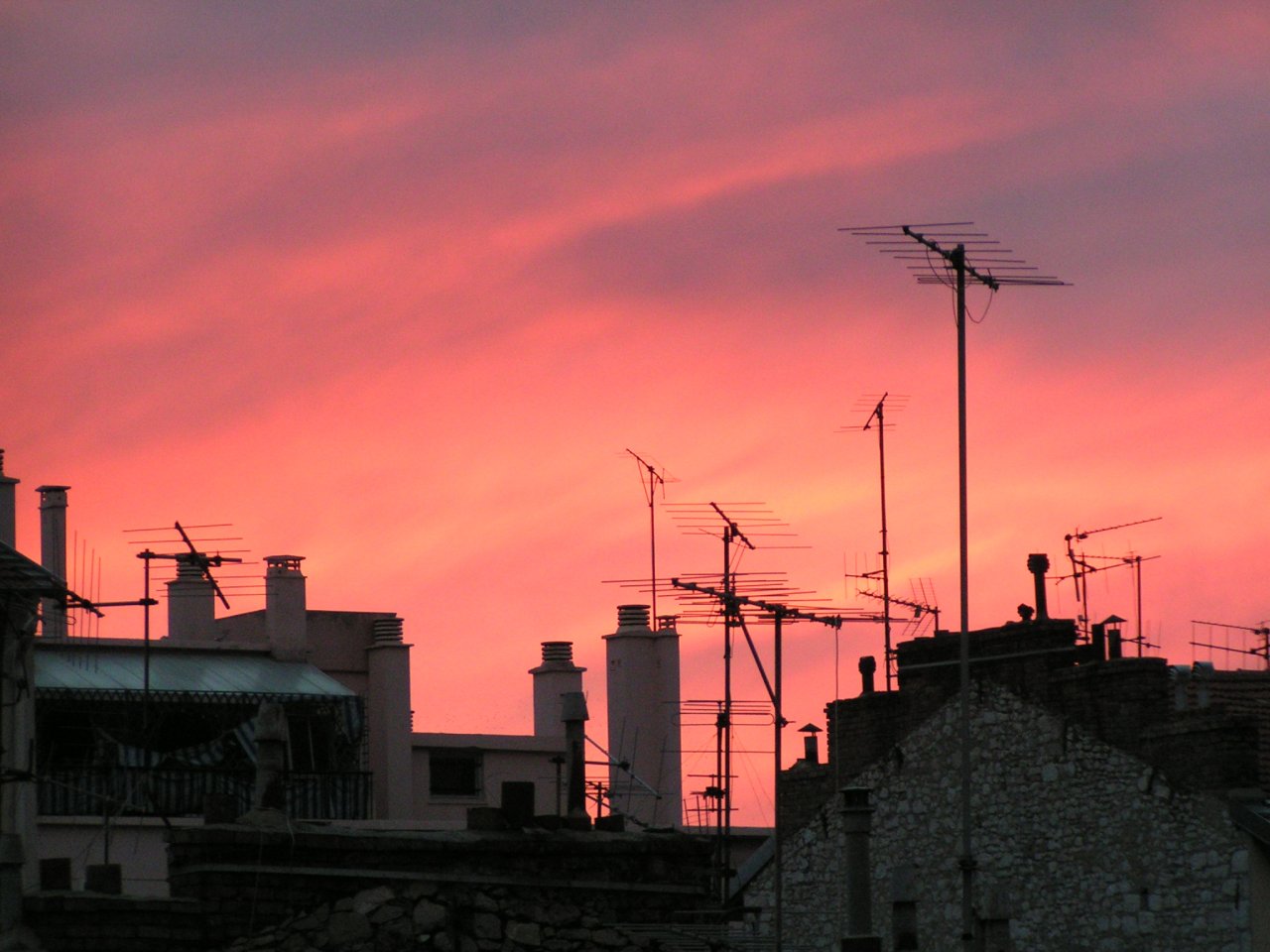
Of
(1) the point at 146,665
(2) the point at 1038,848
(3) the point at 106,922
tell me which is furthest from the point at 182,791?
(3) the point at 106,922

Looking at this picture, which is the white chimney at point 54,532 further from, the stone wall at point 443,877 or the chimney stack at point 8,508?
the stone wall at point 443,877

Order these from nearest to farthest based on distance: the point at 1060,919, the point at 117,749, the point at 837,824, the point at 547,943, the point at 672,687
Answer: the point at 547,943 → the point at 1060,919 → the point at 837,824 → the point at 117,749 → the point at 672,687

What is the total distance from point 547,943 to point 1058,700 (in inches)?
433

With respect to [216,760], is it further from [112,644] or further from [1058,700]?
[1058,700]

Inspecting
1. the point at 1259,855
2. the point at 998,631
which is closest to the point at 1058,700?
the point at 998,631

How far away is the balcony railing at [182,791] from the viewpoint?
38531 millimetres

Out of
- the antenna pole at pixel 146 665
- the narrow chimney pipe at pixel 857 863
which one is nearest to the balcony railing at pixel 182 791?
the antenna pole at pixel 146 665

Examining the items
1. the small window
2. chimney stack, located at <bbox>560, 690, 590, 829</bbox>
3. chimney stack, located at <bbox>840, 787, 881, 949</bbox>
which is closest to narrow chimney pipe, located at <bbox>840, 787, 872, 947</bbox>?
chimney stack, located at <bbox>840, 787, 881, 949</bbox>

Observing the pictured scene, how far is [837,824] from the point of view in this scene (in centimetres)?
3431

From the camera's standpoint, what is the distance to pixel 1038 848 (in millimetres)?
30719

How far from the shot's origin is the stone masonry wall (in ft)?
92.2

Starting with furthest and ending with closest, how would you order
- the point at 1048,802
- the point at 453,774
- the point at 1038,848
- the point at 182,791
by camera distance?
the point at 453,774, the point at 182,791, the point at 1038,848, the point at 1048,802

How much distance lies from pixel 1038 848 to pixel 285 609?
61.8 feet

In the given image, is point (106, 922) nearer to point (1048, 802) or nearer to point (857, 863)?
point (857, 863)
